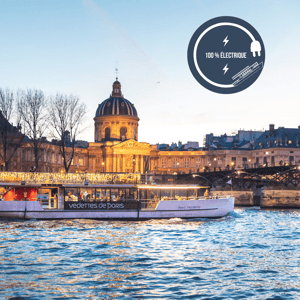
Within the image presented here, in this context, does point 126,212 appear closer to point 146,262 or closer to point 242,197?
point 146,262

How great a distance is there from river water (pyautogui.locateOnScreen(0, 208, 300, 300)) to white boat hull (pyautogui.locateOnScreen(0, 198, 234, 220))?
3762mm

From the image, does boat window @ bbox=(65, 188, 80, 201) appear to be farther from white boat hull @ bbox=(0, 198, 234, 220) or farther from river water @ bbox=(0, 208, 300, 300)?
river water @ bbox=(0, 208, 300, 300)

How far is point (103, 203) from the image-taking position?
47.5m

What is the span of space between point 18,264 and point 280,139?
117 m

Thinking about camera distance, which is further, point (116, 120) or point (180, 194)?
point (116, 120)

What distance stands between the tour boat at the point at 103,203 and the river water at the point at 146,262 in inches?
167

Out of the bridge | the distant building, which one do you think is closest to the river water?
the bridge

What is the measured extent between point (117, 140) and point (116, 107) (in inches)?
397

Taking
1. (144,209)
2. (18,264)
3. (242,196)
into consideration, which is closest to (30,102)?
(144,209)

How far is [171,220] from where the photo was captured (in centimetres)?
4731

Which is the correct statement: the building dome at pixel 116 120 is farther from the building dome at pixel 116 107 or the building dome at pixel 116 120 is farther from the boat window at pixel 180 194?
the boat window at pixel 180 194

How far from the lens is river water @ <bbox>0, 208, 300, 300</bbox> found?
809 inches

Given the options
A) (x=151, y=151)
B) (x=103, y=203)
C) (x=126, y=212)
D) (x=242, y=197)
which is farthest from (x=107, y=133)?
(x=126, y=212)

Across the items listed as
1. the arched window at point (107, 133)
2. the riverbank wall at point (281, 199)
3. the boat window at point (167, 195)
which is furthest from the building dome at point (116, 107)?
the boat window at point (167, 195)
